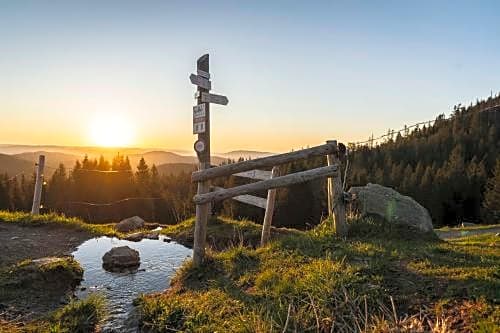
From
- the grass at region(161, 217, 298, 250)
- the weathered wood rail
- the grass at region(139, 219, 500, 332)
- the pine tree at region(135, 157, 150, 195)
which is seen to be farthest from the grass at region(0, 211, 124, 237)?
the pine tree at region(135, 157, 150, 195)

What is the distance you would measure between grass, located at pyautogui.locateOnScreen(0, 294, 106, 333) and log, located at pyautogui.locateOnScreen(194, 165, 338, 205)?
90.3 inches

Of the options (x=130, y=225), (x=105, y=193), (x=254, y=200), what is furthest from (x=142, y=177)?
(x=254, y=200)

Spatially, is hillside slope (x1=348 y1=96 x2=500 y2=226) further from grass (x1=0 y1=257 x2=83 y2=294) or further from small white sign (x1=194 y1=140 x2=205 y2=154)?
grass (x1=0 y1=257 x2=83 y2=294)

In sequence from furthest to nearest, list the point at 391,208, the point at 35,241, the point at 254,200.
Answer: the point at 35,241 < the point at 254,200 < the point at 391,208

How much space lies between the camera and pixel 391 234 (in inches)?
278

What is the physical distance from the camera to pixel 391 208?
7711 mm

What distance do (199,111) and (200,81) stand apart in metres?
0.55

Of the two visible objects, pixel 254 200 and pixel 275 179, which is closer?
pixel 275 179

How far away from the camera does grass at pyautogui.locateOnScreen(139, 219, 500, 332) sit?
11.5 feet

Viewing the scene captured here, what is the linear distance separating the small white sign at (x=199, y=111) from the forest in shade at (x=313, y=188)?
2761cm

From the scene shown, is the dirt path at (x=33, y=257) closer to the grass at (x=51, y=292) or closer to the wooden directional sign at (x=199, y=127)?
the grass at (x=51, y=292)

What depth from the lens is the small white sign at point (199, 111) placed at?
7004mm

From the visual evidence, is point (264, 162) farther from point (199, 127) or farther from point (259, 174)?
point (259, 174)

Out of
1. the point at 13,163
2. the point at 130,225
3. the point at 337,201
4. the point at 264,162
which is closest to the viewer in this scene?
the point at 264,162
